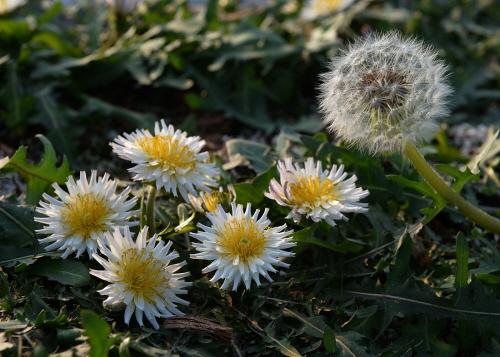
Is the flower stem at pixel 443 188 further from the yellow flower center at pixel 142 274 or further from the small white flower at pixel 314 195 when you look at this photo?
the yellow flower center at pixel 142 274

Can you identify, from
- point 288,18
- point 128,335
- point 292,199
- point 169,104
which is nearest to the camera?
point 128,335

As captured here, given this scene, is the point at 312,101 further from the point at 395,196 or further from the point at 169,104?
the point at 395,196

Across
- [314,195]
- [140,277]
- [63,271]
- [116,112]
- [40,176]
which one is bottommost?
[140,277]

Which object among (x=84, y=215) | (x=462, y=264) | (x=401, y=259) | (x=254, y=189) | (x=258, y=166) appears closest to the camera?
(x=84, y=215)

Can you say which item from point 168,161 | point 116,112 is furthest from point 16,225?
point 116,112

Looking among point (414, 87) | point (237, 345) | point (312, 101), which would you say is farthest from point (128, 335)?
point (312, 101)

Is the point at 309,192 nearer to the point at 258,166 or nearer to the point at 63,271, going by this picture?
the point at 258,166

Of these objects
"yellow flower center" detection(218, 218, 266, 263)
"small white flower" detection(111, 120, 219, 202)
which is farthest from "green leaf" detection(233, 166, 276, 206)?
"yellow flower center" detection(218, 218, 266, 263)
